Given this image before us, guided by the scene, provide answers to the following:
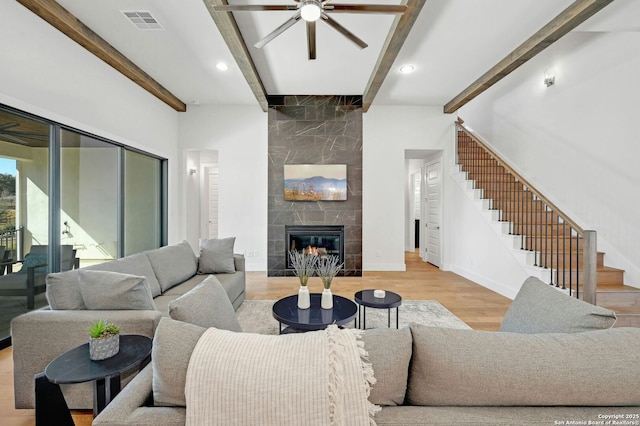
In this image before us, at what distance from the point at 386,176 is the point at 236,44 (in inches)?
140

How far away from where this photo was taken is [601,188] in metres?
3.90

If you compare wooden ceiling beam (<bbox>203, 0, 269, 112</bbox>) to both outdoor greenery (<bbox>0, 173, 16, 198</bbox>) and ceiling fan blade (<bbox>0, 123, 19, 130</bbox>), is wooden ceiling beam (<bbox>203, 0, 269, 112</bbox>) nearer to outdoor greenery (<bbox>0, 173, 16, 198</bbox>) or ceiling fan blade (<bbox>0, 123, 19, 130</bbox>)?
ceiling fan blade (<bbox>0, 123, 19, 130</bbox>)

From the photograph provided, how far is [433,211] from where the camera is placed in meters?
6.38

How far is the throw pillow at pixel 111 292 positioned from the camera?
186 centimetres

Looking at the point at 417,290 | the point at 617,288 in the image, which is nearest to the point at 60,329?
the point at 417,290

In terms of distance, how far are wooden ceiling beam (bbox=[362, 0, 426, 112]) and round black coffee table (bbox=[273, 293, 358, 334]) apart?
2.77m

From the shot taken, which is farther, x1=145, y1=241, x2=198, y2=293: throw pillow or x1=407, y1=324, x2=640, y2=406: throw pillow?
x1=145, y1=241, x2=198, y2=293: throw pillow

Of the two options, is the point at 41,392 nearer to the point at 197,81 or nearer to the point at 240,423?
the point at 240,423

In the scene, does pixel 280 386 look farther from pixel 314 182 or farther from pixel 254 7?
pixel 314 182

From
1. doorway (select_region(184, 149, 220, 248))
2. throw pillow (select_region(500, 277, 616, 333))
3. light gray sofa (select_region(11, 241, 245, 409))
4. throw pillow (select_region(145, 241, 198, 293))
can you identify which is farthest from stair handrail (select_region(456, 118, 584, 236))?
doorway (select_region(184, 149, 220, 248))

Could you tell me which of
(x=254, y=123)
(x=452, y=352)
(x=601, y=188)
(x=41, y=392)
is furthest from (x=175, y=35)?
(x=601, y=188)

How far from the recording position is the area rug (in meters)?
3.08

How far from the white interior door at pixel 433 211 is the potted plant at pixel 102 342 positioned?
5.70m

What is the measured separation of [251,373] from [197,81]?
16.2ft
